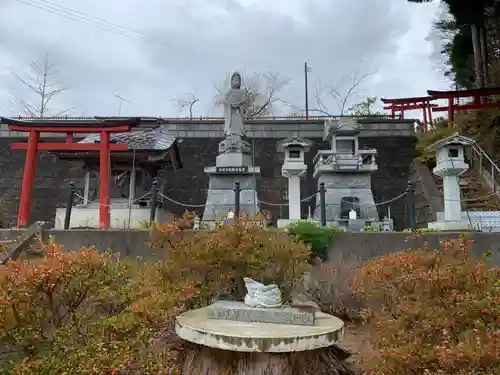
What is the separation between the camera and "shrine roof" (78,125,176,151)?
42.5 ft

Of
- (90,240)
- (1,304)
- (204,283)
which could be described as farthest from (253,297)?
(90,240)

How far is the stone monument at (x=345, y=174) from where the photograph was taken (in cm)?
1182

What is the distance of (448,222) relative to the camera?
28.8 feet

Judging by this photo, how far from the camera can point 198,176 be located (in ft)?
57.2

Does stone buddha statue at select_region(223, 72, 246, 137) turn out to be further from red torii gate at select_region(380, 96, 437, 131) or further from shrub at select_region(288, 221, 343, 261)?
red torii gate at select_region(380, 96, 437, 131)

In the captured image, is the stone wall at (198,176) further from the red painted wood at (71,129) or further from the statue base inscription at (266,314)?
the statue base inscription at (266,314)

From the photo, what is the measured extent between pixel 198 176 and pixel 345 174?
744 centimetres

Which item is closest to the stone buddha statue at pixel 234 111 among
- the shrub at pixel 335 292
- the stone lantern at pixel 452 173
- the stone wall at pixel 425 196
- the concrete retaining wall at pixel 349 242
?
the concrete retaining wall at pixel 349 242

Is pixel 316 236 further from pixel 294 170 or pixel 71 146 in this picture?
pixel 71 146

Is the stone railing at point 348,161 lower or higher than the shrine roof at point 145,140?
lower

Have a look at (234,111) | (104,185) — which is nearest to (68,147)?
(104,185)

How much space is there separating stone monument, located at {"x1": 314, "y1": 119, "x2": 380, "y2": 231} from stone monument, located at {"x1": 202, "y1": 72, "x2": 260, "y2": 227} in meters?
2.27

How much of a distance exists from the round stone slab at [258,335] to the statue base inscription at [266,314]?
78 mm

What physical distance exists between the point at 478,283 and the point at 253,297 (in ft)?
7.73
